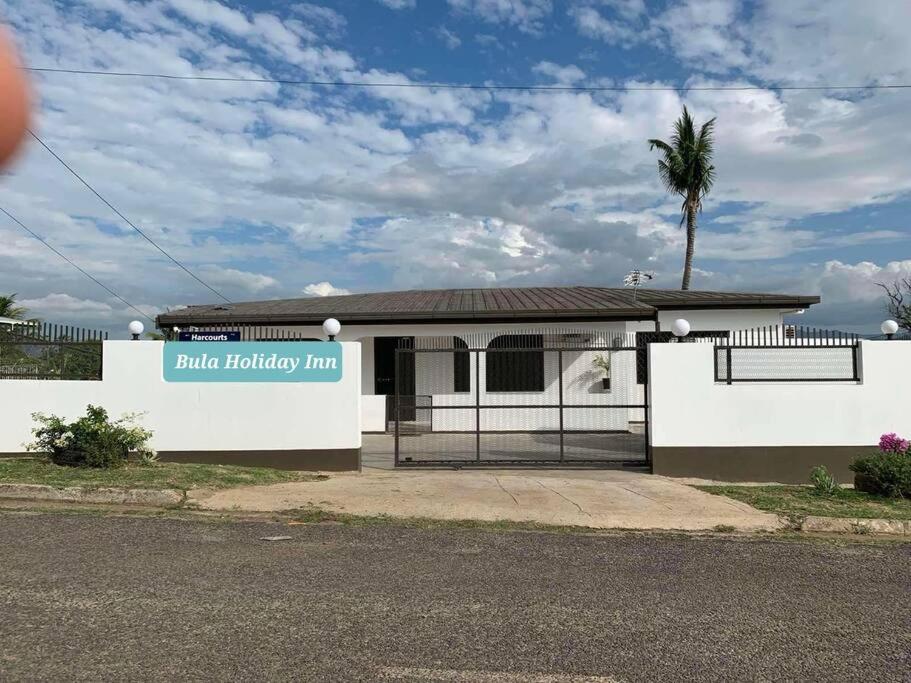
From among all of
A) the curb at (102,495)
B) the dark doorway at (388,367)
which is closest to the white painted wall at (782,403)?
the curb at (102,495)

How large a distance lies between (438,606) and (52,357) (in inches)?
365

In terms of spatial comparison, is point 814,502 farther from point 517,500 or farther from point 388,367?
point 388,367

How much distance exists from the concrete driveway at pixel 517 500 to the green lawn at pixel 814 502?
309 millimetres

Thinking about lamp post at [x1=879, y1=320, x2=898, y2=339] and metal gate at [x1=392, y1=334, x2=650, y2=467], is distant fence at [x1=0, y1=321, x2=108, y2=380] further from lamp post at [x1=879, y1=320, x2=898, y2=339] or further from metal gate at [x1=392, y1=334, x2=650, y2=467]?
lamp post at [x1=879, y1=320, x2=898, y2=339]

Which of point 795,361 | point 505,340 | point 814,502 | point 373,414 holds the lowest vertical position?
point 814,502

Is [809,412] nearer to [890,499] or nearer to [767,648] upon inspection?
[890,499]

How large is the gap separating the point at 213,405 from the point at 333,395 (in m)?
1.92

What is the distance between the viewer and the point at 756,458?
37.4 ft

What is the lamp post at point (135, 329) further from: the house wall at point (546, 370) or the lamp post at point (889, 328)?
the lamp post at point (889, 328)

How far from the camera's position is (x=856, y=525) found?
7965mm

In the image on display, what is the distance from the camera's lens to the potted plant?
1838cm

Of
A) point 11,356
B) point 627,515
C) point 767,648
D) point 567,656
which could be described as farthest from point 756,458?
point 11,356

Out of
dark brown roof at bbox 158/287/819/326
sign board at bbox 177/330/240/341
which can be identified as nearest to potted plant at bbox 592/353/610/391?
dark brown roof at bbox 158/287/819/326

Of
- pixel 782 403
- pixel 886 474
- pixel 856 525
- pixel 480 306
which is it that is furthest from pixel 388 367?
pixel 856 525
